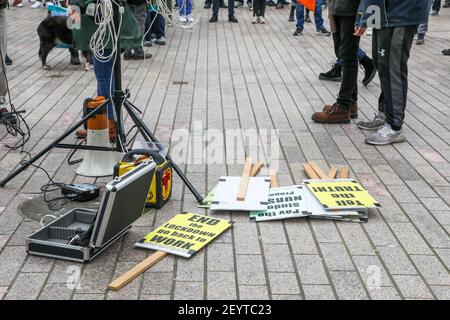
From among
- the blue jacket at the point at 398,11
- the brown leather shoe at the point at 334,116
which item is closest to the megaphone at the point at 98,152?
the brown leather shoe at the point at 334,116

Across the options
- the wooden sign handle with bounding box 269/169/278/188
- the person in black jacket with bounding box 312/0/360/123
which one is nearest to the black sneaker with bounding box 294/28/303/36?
the person in black jacket with bounding box 312/0/360/123

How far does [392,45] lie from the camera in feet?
18.6

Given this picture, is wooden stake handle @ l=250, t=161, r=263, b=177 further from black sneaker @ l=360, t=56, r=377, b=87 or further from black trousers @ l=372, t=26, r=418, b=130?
black sneaker @ l=360, t=56, r=377, b=87

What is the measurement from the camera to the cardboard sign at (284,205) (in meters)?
4.16

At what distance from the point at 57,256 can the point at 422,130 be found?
412 cm

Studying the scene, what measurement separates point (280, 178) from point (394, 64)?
1707 mm

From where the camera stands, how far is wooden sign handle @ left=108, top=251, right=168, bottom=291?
3.27 metres

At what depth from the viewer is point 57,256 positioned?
11.7 ft

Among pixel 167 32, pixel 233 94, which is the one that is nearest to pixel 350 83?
pixel 233 94

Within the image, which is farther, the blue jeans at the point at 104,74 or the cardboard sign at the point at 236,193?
the blue jeans at the point at 104,74

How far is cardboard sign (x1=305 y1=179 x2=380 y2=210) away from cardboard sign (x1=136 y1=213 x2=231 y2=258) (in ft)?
2.39

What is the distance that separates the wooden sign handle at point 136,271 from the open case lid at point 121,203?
0.26 metres

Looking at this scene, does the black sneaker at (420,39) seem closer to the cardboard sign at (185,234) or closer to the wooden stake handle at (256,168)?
the wooden stake handle at (256,168)
